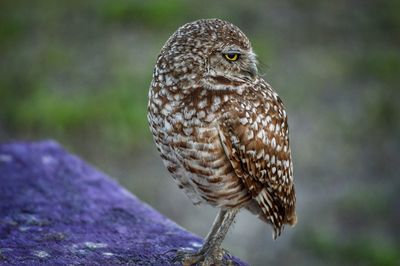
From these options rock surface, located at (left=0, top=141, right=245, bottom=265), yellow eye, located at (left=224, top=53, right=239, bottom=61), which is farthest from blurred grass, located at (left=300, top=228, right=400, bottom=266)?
yellow eye, located at (left=224, top=53, right=239, bottom=61)

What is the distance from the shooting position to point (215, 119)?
3150 millimetres

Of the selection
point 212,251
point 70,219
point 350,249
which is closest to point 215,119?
point 212,251

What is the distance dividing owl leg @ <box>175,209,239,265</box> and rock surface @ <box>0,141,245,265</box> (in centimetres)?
9

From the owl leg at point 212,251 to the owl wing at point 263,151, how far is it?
182mm

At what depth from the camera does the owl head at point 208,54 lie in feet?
10.5

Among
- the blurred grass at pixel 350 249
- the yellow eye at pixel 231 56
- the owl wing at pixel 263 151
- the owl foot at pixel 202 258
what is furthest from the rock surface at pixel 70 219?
the blurred grass at pixel 350 249

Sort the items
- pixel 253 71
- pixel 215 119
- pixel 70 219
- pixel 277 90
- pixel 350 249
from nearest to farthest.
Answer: pixel 215 119
pixel 253 71
pixel 70 219
pixel 350 249
pixel 277 90

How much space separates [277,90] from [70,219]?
16.2 feet

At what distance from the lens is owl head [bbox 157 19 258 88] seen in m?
3.19

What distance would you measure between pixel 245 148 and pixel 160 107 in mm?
445

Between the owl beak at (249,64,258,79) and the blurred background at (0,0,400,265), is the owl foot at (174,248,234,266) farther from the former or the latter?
the blurred background at (0,0,400,265)

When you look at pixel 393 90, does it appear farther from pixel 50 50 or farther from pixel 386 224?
pixel 50 50

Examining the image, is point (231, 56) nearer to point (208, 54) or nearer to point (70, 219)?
point (208, 54)

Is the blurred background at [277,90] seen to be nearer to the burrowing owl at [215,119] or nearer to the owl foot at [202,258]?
the burrowing owl at [215,119]
